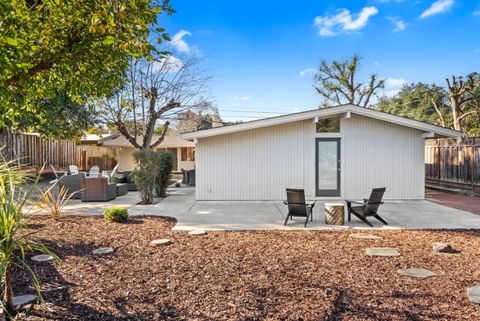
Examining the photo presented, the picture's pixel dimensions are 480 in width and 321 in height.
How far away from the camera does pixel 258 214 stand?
8898 mm

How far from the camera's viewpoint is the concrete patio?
7.39 m

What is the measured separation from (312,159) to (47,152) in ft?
51.0

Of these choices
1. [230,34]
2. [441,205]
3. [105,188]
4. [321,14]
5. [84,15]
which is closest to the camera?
[84,15]

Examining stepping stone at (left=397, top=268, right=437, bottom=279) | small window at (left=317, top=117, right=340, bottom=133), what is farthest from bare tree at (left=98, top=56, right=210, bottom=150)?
stepping stone at (left=397, top=268, right=437, bottom=279)

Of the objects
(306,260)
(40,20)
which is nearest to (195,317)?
(306,260)

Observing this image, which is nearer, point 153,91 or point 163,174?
point 163,174

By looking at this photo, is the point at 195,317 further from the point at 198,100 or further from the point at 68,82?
the point at 198,100

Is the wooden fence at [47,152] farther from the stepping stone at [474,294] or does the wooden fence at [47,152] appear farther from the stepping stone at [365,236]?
the stepping stone at [474,294]

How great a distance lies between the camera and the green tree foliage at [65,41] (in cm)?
313

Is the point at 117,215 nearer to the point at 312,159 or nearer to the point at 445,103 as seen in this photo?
the point at 312,159

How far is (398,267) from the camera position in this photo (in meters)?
4.56

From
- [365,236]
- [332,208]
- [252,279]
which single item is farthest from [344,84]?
[252,279]

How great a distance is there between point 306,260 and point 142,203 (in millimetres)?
7053

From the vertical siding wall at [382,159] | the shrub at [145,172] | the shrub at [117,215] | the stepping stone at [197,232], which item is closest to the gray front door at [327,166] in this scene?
the vertical siding wall at [382,159]
